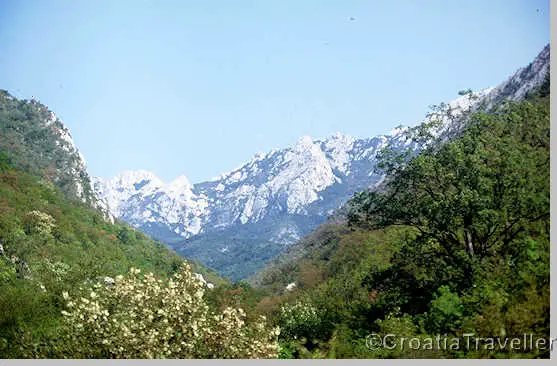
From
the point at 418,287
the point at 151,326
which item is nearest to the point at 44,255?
the point at 418,287

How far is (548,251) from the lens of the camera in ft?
67.9

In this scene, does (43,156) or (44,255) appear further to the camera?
(43,156)

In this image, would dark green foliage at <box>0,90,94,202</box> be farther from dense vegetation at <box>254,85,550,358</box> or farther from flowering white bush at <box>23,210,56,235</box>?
dense vegetation at <box>254,85,550,358</box>

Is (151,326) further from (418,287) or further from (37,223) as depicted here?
(37,223)

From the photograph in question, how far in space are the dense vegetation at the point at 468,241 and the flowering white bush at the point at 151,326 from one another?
11.7 feet

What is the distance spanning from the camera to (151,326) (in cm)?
1784

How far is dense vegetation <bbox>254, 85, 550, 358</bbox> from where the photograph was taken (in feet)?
61.9

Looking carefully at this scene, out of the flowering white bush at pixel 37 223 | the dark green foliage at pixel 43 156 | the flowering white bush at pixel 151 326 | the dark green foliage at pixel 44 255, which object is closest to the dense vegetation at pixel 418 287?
the flowering white bush at pixel 151 326

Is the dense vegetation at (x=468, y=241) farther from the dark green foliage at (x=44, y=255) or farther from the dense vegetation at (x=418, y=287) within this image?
the dark green foliage at (x=44, y=255)

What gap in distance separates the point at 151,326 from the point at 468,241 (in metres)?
16.2

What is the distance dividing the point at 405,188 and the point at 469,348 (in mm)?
12469

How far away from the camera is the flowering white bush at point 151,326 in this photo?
1719cm

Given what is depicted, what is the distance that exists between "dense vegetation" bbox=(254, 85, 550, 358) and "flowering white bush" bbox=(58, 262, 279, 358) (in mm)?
3576

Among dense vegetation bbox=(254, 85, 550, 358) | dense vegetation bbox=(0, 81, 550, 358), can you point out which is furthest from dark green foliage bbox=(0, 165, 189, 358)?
dense vegetation bbox=(254, 85, 550, 358)
